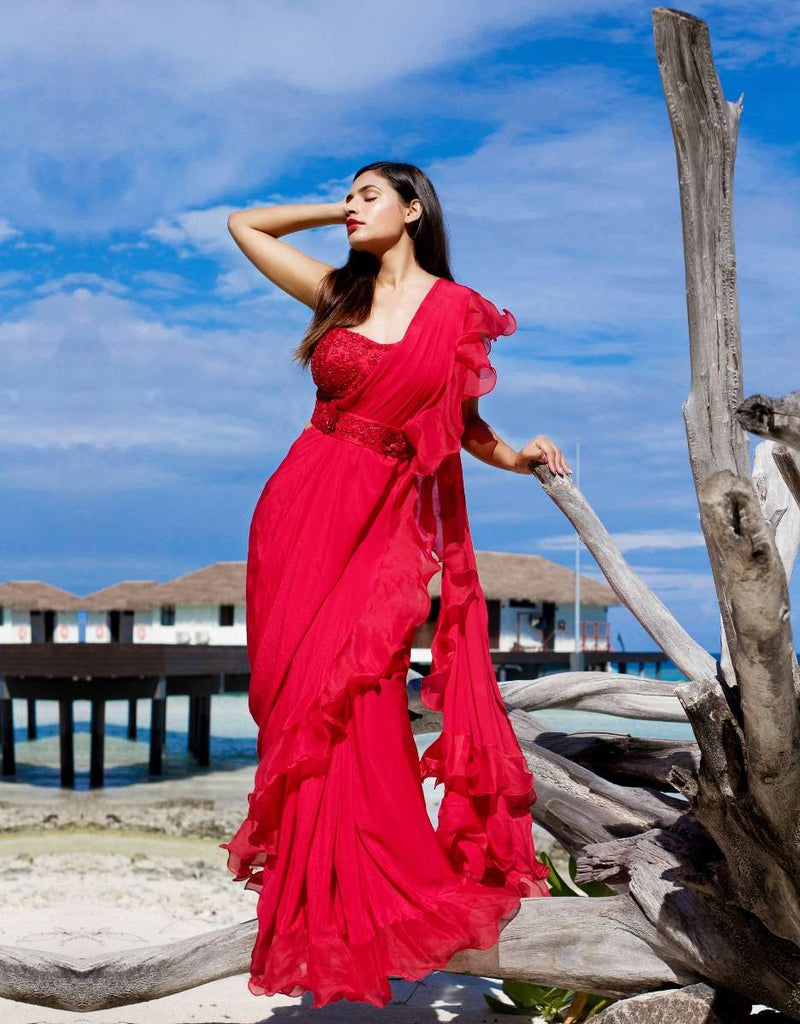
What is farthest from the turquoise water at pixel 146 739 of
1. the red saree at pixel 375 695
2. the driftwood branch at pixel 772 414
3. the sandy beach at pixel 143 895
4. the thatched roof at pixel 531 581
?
the driftwood branch at pixel 772 414

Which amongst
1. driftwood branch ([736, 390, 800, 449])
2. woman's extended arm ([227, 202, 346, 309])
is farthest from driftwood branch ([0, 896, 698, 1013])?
woman's extended arm ([227, 202, 346, 309])

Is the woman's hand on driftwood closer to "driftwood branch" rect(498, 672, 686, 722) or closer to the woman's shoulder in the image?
the woman's shoulder

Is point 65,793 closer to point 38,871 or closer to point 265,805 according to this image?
point 38,871

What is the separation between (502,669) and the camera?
2936cm

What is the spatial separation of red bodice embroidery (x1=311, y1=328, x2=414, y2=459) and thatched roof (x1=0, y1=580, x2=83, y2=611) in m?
24.8

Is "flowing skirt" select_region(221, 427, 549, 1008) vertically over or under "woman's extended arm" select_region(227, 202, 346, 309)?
under

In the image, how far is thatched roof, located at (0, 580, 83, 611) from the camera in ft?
91.0

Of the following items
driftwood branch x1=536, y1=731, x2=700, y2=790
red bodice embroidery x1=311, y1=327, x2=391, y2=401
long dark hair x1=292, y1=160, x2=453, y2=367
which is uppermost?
long dark hair x1=292, y1=160, x2=453, y2=367

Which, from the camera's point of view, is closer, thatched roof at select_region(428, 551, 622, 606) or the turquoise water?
the turquoise water

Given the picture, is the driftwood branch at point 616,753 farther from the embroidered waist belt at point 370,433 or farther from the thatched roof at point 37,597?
the thatched roof at point 37,597

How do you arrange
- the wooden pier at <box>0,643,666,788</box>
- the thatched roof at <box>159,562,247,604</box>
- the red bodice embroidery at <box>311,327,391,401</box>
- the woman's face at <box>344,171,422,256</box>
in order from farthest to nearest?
the thatched roof at <box>159,562,247,604</box> → the wooden pier at <box>0,643,666,788</box> → the woman's face at <box>344,171,422,256</box> → the red bodice embroidery at <box>311,327,391,401</box>

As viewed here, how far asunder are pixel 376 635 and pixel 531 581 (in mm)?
29012

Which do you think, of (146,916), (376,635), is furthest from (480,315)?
(146,916)

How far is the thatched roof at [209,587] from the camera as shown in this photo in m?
30.3
